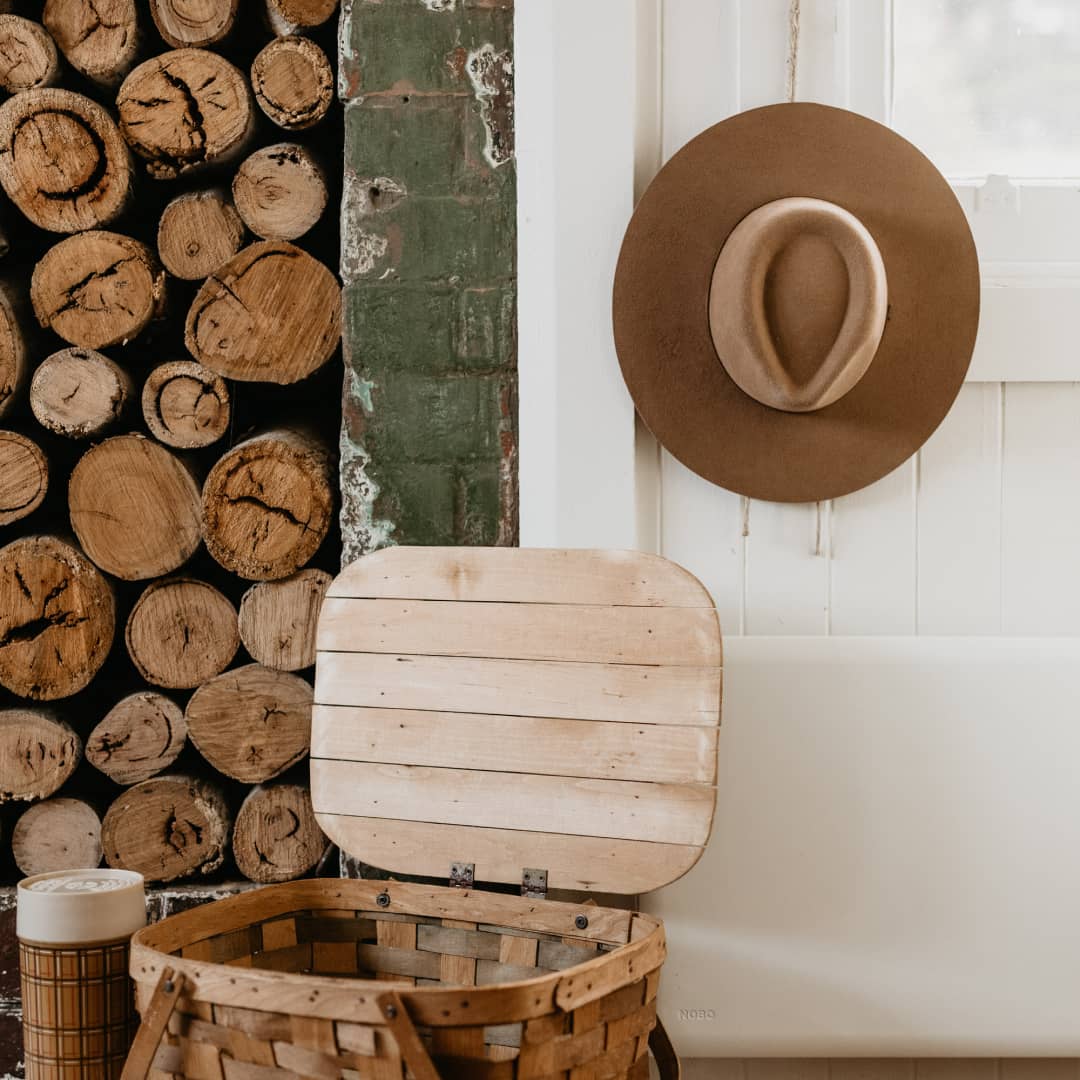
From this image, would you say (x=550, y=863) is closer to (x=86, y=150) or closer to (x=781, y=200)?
(x=781, y=200)

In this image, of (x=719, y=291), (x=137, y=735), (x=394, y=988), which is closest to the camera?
(x=394, y=988)

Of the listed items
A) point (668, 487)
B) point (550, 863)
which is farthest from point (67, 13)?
point (550, 863)

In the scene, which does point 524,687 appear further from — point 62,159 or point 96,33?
point 96,33

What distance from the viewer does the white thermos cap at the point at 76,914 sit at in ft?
3.47

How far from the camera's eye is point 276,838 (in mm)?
1469

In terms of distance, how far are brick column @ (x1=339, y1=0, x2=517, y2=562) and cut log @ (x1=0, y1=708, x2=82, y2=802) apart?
0.52 metres

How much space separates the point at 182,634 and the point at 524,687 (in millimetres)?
576

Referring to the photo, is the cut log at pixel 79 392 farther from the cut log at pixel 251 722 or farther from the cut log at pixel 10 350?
the cut log at pixel 251 722

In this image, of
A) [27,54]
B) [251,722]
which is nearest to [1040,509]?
[251,722]

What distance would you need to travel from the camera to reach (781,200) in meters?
1.29

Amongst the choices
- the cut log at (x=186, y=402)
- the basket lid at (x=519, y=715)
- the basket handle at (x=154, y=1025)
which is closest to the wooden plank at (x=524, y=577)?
the basket lid at (x=519, y=715)

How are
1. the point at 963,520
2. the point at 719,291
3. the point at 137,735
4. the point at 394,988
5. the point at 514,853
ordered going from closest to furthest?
the point at 394,988
the point at 514,853
the point at 719,291
the point at 963,520
the point at 137,735

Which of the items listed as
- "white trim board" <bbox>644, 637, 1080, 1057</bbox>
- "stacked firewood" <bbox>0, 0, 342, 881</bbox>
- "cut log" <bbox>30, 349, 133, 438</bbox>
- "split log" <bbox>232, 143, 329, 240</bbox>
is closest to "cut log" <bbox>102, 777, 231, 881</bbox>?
"stacked firewood" <bbox>0, 0, 342, 881</bbox>

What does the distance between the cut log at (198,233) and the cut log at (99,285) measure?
0.04 meters
